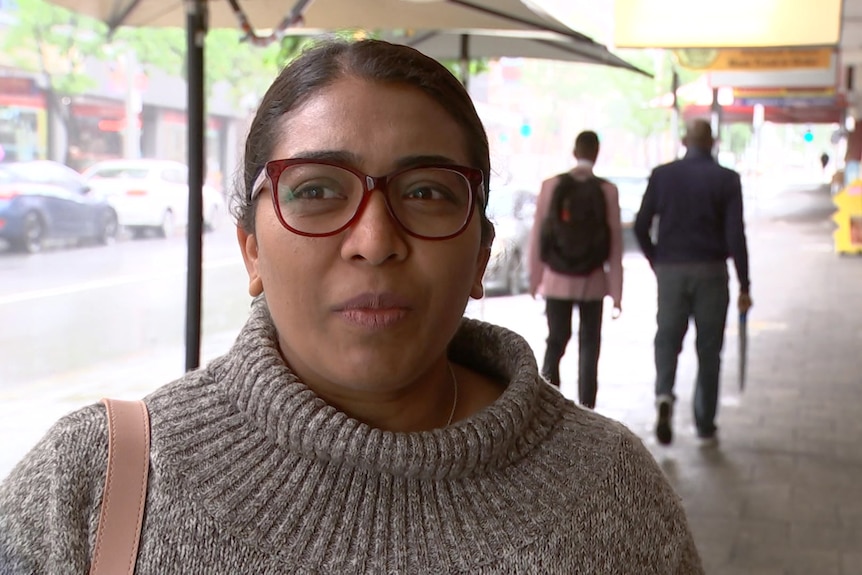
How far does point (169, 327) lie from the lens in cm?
915

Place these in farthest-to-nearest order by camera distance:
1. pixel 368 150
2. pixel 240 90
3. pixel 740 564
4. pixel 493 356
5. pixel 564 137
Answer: pixel 564 137 < pixel 240 90 < pixel 740 564 < pixel 493 356 < pixel 368 150

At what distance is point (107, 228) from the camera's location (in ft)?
31.7

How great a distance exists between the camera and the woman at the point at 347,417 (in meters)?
1.27

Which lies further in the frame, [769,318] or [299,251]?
[769,318]

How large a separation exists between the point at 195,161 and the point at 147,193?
24.2ft

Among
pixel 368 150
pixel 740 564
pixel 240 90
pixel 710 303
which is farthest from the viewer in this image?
pixel 240 90

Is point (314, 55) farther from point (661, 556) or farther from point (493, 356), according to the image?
point (661, 556)

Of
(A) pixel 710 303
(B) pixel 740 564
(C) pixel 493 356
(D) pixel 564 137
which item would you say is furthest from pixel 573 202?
(D) pixel 564 137

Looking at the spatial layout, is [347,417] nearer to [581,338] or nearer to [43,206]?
[581,338]

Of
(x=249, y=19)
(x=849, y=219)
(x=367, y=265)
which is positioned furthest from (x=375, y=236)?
(x=849, y=219)

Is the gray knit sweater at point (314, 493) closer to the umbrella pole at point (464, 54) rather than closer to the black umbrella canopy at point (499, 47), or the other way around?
the black umbrella canopy at point (499, 47)

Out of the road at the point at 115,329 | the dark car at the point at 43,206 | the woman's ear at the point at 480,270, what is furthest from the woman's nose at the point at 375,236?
the dark car at the point at 43,206

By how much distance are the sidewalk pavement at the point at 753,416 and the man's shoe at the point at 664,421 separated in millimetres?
71

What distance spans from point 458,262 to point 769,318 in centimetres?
1105
